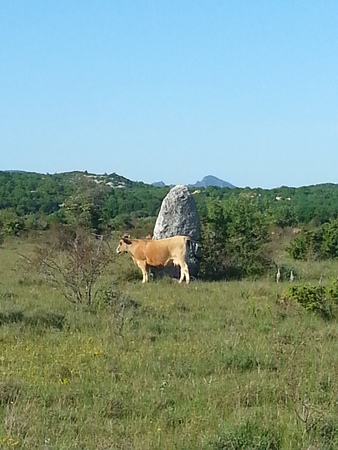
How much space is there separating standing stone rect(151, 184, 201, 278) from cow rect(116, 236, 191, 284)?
65 cm

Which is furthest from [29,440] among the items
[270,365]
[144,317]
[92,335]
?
[144,317]

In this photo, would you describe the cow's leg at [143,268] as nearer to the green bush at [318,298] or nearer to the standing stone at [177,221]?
the standing stone at [177,221]

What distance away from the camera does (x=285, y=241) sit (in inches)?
1045

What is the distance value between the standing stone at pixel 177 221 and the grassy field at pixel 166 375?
5.75 metres

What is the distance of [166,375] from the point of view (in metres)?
7.07

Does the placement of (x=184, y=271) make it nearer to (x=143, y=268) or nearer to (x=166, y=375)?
(x=143, y=268)

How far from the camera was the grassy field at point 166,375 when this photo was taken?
→ 17.3ft

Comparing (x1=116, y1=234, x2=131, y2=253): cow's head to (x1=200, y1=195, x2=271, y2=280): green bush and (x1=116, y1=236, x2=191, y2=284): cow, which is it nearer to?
(x1=116, y1=236, x2=191, y2=284): cow

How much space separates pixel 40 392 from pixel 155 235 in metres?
12.5

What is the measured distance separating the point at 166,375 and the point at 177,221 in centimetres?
1140

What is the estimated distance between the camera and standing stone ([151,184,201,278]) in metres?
Answer: 18.0

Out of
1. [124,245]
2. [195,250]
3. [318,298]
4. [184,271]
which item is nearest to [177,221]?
[195,250]

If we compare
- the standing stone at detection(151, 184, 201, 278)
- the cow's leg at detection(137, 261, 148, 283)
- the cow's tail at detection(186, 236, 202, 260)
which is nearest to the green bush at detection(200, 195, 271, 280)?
the cow's tail at detection(186, 236, 202, 260)

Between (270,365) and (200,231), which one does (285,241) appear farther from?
(270,365)
